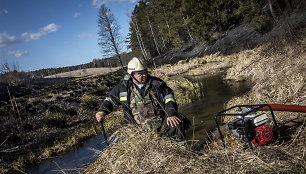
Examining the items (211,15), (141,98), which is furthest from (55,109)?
(211,15)

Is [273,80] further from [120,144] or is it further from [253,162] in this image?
[120,144]

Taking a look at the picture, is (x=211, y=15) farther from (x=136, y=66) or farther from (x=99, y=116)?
(x=99, y=116)

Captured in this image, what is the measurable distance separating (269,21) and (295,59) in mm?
14731

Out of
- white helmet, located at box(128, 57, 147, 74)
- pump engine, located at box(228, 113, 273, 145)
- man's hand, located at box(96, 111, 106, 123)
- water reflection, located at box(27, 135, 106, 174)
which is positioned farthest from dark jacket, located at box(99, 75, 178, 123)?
water reflection, located at box(27, 135, 106, 174)

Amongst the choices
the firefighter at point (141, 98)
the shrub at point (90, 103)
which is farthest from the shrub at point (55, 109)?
the firefighter at point (141, 98)

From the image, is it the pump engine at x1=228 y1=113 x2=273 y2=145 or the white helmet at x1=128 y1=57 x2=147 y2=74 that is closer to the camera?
the pump engine at x1=228 y1=113 x2=273 y2=145

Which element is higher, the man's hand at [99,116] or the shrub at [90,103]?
the man's hand at [99,116]

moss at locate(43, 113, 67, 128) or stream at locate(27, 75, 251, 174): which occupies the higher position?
moss at locate(43, 113, 67, 128)

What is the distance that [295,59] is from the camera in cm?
601

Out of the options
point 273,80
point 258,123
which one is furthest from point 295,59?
point 258,123

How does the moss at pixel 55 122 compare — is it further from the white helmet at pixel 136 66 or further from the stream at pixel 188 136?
the white helmet at pixel 136 66

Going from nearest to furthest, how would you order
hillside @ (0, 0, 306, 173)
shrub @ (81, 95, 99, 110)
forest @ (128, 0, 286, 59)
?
1. hillside @ (0, 0, 306, 173)
2. shrub @ (81, 95, 99, 110)
3. forest @ (128, 0, 286, 59)

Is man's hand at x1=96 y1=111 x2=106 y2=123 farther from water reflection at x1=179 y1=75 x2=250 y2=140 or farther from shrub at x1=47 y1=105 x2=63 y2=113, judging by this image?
shrub at x1=47 y1=105 x2=63 y2=113

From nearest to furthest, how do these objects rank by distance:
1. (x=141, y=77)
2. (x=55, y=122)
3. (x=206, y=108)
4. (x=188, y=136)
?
1. (x=141, y=77)
2. (x=188, y=136)
3. (x=206, y=108)
4. (x=55, y=122)
